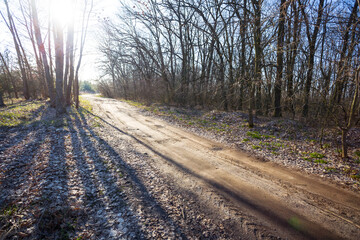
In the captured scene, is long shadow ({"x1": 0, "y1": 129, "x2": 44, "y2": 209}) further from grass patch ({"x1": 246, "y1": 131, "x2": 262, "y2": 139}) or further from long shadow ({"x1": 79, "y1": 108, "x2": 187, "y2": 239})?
grass patch ({"x1": 246, "y1": 131, "x2": 262, "y2": 139})

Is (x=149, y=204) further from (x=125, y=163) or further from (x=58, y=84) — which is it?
(x=58, y=84)

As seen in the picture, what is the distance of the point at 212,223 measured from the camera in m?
3.04

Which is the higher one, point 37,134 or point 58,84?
point 58,84

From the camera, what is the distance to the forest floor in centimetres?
288

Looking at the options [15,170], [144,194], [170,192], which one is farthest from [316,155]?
[15,170]

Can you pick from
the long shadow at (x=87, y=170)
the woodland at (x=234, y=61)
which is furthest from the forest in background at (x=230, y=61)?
the long shadow at (x=87, y=170)

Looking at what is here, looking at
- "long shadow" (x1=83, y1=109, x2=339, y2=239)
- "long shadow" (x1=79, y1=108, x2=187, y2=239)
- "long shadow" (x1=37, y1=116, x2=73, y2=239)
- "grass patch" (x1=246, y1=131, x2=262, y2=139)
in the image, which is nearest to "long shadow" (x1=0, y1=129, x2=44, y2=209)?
"long shadow" (x1=37, y1=116, x2=73, y2=239)

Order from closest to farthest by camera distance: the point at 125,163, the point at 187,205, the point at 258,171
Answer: the point at 187,205, the point at 258,171, the point at 125,163

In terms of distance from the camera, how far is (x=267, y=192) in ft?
12.8

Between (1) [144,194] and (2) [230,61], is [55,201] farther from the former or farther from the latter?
(2) [230,61]

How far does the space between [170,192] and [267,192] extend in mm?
2254

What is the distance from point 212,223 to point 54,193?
3431mm

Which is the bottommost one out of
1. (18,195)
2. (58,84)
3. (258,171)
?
(258,171)

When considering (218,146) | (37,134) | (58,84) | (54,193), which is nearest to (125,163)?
(54,193)
